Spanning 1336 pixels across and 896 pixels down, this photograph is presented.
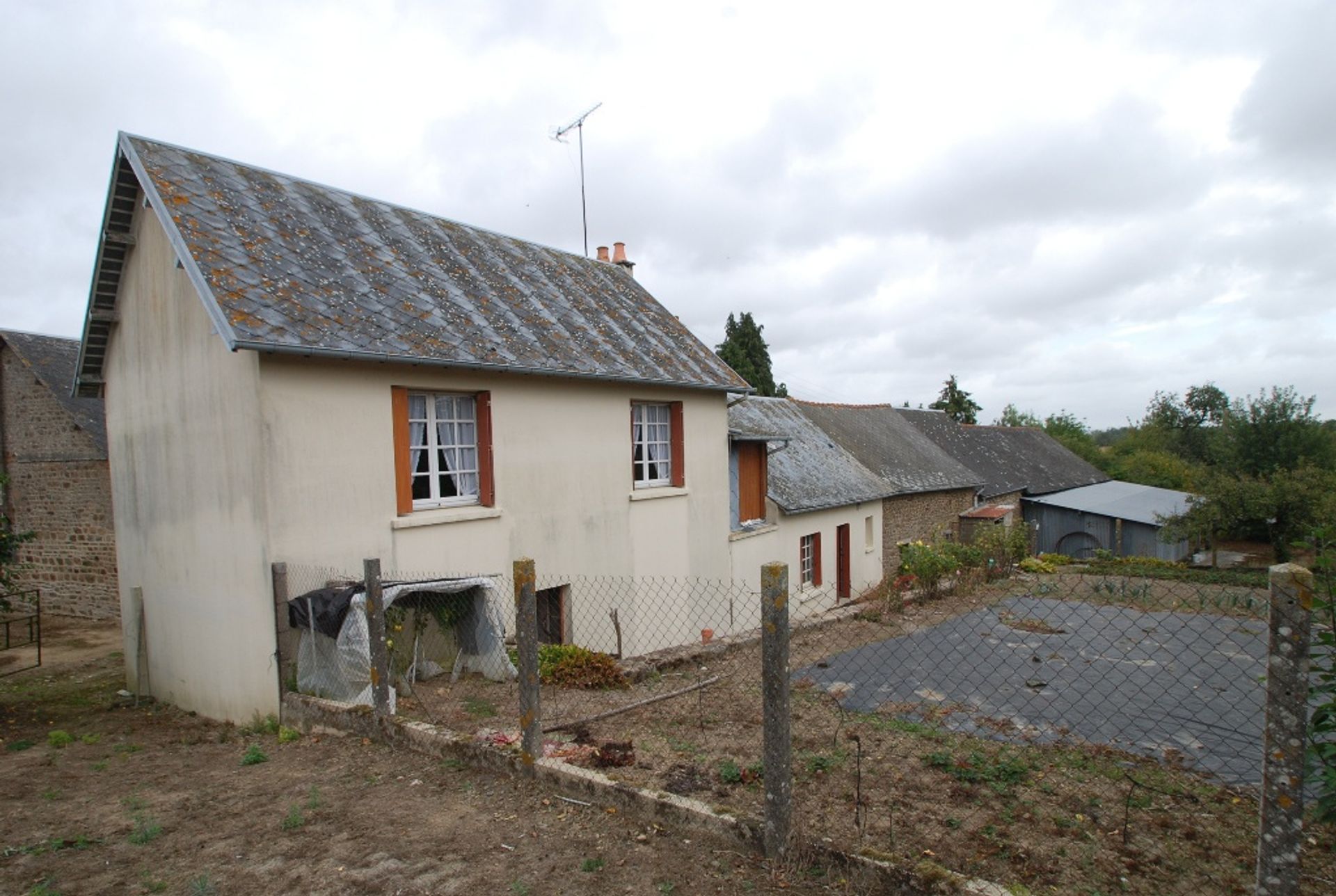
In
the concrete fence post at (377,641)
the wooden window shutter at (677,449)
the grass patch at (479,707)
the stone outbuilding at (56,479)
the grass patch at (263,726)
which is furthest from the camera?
the stone outbuilding at (56,479)

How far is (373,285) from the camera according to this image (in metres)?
9.24

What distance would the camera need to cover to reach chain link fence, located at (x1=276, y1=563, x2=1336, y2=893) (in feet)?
12.2

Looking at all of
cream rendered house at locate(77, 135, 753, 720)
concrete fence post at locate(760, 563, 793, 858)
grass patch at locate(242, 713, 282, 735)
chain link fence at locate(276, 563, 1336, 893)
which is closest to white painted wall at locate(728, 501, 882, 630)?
chain link fence at locate(276, 563, 1336, 893)

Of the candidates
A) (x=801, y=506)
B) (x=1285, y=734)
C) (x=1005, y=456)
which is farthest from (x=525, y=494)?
(x=1005, y=456)

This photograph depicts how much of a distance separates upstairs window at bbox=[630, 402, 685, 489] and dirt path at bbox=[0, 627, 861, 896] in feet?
22.5

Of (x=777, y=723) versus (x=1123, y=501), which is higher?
(x=777, y=723)

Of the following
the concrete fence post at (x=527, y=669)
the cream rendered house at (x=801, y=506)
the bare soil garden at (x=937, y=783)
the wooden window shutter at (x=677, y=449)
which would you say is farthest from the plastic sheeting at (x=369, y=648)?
the cream rendered house at (x=801, y=506)

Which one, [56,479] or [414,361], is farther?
[56,479]

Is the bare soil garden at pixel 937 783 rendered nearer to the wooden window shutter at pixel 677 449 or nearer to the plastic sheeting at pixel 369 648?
the plastic sheeting at pixel 369 648

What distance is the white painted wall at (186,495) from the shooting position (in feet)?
25.2

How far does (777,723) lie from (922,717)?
3.27 metres

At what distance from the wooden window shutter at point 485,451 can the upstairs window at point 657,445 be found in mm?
3041

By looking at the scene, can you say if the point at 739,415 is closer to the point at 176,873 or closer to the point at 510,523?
the point at 510,523

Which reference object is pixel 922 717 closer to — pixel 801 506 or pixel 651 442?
pixel 651 442
